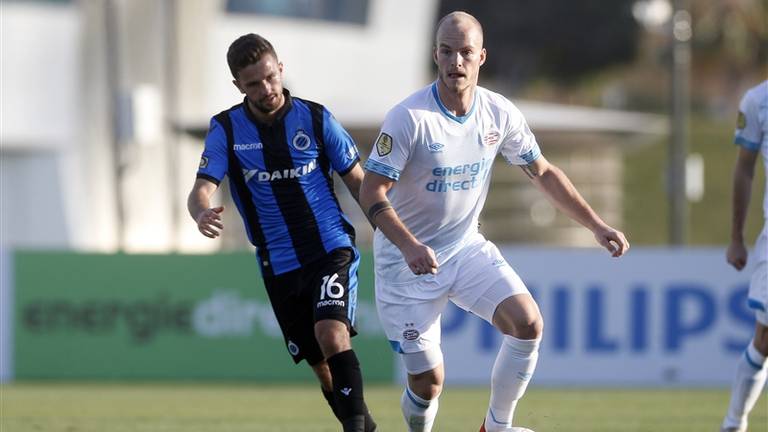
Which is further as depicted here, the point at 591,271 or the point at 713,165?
the point at 713,165

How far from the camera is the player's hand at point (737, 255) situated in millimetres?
Answer: 9094

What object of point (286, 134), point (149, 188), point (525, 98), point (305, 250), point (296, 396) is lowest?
point (525, 98)

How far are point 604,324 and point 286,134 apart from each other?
27.7ft

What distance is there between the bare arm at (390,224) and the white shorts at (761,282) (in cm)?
213

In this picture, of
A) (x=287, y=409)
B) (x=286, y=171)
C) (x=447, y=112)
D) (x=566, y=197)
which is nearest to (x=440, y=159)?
(x=447, y=112)

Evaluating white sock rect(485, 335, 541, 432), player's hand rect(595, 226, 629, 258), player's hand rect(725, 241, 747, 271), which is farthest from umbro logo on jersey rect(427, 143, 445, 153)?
player's hand rect(725, 241, 747, 271)

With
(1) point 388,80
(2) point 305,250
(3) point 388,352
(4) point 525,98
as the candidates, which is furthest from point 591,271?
(4) point 525,98

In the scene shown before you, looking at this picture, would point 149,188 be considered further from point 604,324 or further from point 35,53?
point 604,324

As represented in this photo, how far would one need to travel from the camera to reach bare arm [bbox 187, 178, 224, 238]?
25.6ft

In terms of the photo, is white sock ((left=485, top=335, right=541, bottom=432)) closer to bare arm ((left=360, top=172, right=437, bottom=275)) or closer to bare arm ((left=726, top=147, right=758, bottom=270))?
bare arm ((left=360, top=172, right=437, bottom=275))

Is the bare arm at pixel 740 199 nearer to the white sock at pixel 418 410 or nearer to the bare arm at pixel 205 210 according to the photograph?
the white sock at pixel 418 410

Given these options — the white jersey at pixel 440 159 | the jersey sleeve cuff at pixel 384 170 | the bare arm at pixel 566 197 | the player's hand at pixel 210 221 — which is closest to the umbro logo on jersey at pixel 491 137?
the white jersey at pixel 440 159

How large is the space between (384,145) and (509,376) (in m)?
1.33

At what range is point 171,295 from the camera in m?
16.7
